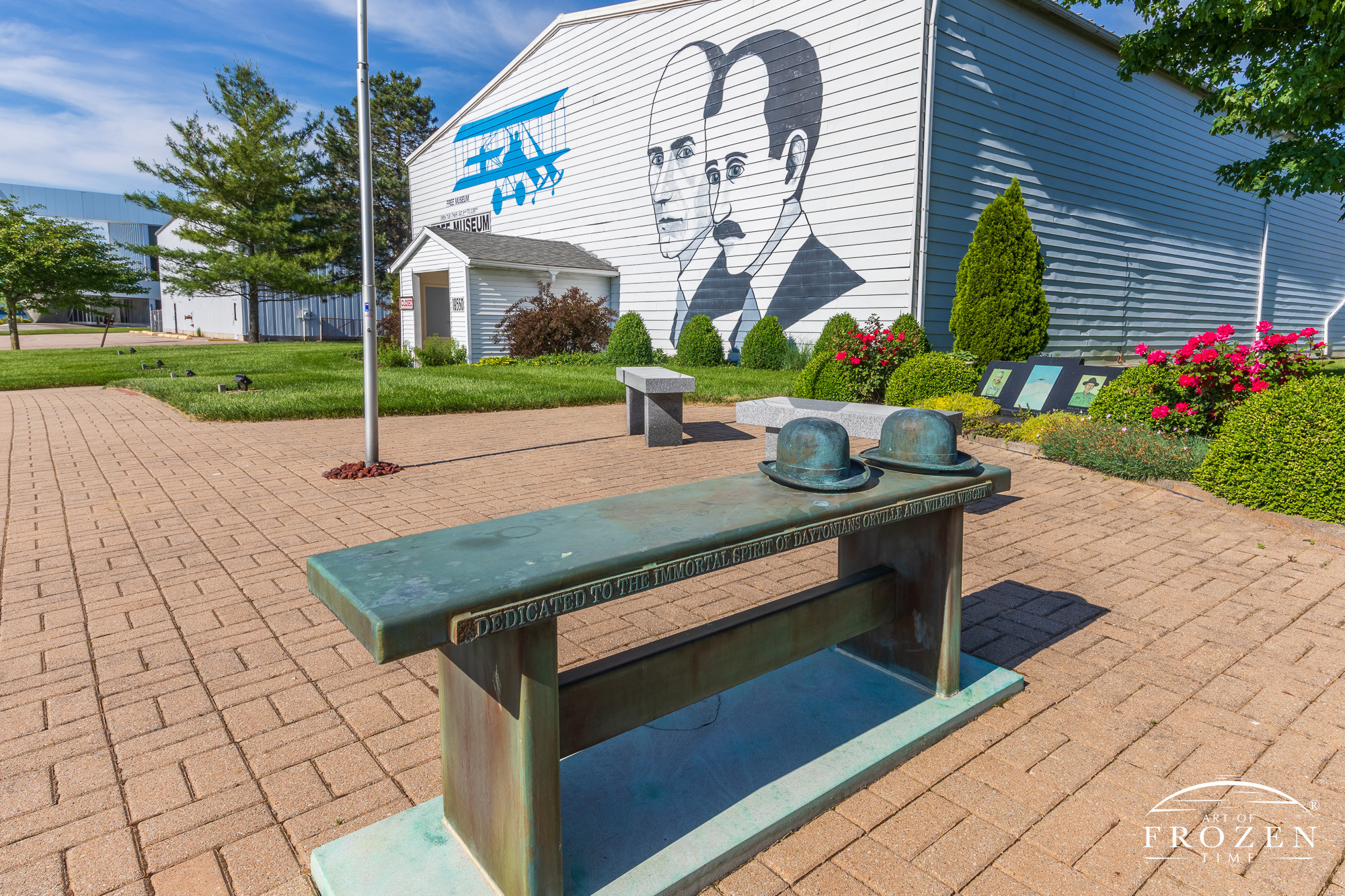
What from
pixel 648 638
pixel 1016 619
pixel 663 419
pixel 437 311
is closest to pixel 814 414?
pixel 663 419

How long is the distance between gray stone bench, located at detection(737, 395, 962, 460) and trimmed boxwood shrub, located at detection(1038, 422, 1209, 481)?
1.49m

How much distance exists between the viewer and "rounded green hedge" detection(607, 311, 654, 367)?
18.2 metres

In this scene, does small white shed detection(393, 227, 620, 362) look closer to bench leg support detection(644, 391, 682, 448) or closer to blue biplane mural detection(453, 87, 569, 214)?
blue biplane mural detection(453, 87, 569, 214)

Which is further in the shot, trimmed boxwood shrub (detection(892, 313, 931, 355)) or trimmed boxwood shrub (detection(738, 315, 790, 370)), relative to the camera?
trimmed boxwood shrub (detection(738, 315, 790, 370))

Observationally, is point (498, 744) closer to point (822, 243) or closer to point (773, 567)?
point (773, 567)

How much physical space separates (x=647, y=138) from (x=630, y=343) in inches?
195

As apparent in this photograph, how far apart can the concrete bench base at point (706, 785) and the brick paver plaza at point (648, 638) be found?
0.08 meters

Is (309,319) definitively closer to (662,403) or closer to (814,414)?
(662,403)

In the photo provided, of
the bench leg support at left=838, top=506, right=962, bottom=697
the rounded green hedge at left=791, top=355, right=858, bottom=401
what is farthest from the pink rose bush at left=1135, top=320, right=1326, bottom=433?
the bench leg support at left=838, top=506, right=962, bottom=697

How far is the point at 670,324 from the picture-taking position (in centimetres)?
1803

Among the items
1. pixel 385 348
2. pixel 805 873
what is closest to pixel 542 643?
pixel 805 873

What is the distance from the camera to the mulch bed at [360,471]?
661 centimetres

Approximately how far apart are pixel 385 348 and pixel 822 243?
13789 mm

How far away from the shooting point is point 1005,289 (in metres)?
11.7
